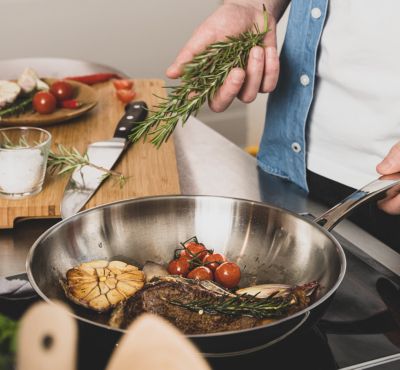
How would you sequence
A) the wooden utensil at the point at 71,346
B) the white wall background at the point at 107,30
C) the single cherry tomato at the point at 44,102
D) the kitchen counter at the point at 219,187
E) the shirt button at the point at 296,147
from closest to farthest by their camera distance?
1. the wooden utensil at the point at 71,346
2. the kitchen counter at the point at 219,187
3. the shirt button at the point at 296,147
4. the single cherry tomato at the point at 44,102
5. the white wall background at the point at 107,30

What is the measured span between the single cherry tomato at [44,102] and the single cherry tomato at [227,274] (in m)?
1.02

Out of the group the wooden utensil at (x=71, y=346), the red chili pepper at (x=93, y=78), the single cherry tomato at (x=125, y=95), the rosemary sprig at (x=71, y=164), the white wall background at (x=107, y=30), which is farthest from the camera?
the white wall background at (x=107, y=30)

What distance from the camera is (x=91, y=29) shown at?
437 cm

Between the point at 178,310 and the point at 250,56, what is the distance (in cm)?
61

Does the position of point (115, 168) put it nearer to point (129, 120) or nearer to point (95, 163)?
point (95, 163)

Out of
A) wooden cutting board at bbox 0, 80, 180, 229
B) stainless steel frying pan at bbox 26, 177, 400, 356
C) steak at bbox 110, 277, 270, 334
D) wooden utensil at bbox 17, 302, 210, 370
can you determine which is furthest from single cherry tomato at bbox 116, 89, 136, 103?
wooden utensil at bbox 17, 302, 210, 370

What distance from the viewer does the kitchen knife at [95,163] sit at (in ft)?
4.56

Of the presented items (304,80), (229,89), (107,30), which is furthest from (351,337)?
(107,30)

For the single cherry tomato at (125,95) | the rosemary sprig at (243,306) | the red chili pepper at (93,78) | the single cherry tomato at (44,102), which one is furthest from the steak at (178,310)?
the red chili pepper at (93,78)

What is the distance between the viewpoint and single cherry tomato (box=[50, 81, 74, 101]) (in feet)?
6.49

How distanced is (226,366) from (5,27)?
3768 mm

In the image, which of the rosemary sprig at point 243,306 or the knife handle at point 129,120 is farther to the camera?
the knife handle at point 129,120

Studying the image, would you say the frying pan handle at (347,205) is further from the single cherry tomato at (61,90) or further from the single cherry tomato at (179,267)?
the single cherry tomato at (61,90)

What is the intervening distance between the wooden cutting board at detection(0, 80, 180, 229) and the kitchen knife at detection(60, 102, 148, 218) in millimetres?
19
